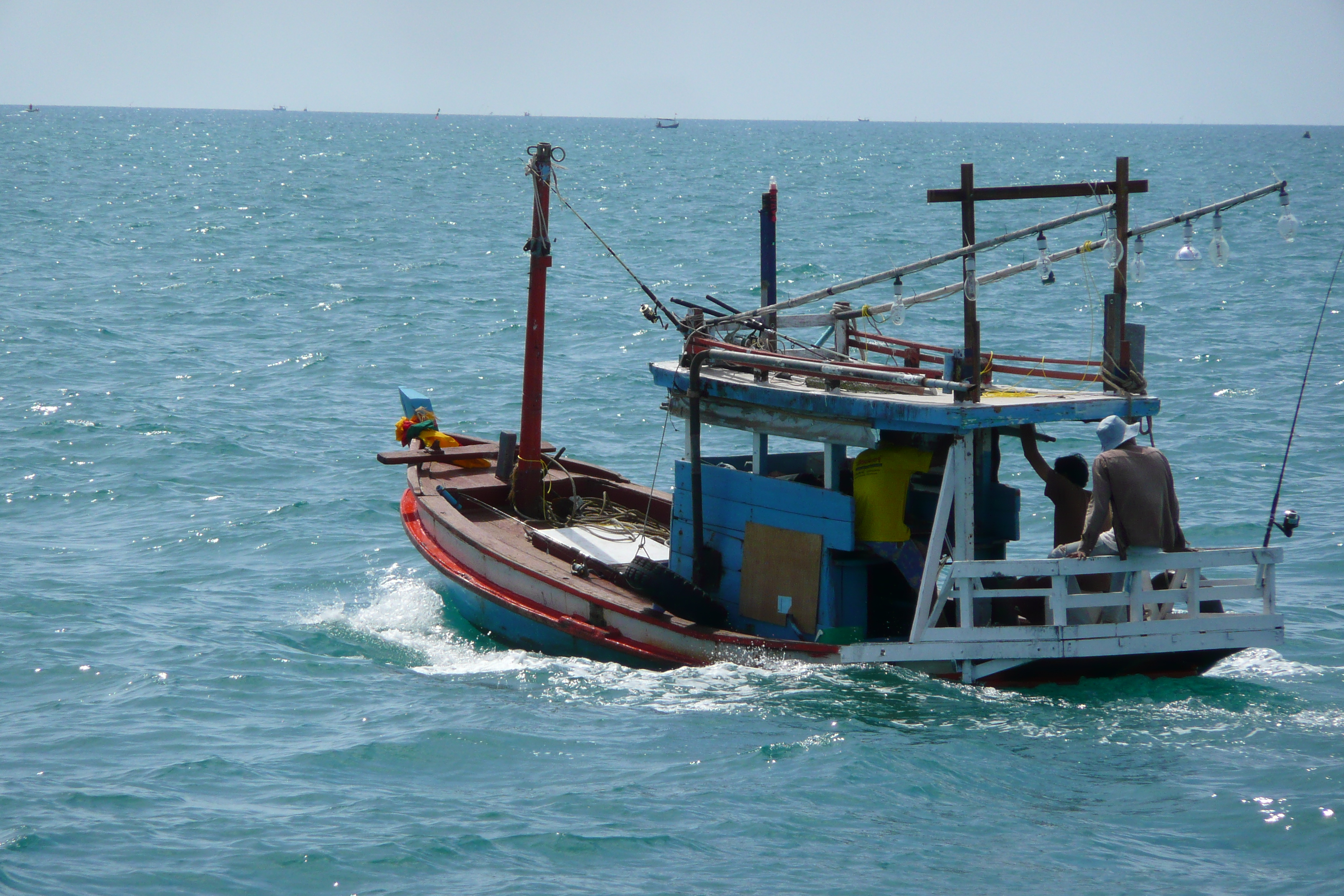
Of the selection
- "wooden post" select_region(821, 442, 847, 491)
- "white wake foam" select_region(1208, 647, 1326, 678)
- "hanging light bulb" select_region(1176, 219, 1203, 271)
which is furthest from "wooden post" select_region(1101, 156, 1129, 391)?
"white wake foam" select_region(1208, 647, 1326, 678)

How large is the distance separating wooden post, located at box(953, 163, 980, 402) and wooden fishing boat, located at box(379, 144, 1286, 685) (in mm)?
20

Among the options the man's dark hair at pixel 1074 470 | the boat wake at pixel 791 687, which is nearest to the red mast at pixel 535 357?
the boat wake at pixel 791 687

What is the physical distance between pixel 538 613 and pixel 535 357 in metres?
3.07

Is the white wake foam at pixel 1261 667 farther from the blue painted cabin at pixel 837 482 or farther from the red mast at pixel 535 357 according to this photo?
the red mast at pixel 535 357

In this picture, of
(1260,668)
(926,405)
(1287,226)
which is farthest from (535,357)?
(1260,668)

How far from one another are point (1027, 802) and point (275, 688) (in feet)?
19.9

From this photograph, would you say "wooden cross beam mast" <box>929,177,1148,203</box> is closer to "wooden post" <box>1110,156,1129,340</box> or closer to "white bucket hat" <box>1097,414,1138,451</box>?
"wooden post" <box>1110,156,1129,340</box>

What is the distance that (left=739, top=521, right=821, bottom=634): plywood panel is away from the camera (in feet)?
33.4

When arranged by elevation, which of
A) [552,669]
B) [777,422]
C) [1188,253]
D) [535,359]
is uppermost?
[1188,253]

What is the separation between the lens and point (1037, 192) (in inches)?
362

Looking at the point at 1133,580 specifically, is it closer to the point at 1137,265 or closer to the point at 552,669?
the point at 1137,265

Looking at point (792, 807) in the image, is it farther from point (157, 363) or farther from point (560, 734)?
point (157, 363)

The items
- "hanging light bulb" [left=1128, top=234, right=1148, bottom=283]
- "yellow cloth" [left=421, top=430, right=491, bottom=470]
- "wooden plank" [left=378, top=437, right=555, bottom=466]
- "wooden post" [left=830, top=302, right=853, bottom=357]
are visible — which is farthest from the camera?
"yellow cloth" [left=421, top=430, right=491, bottom=470]

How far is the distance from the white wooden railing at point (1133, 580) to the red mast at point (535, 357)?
16.6 ft
